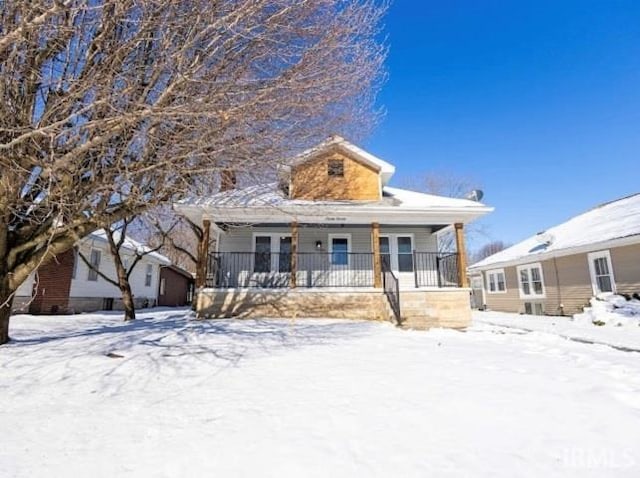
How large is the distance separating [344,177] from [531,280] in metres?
11.5

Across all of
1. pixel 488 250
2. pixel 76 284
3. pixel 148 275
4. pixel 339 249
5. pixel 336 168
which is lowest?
pixel 76 284

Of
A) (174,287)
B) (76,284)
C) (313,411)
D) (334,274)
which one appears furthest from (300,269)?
(174,287)

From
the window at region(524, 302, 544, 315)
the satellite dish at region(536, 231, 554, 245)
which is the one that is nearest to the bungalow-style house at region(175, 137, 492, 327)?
the window at region(524, 302, 544, 315)

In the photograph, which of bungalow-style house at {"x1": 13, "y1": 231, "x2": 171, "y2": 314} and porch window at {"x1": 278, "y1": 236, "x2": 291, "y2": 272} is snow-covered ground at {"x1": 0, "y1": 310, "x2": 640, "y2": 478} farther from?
bungalow-style house at {"x1": 13, "y1": 231, "x2": 171, "y2": 314}

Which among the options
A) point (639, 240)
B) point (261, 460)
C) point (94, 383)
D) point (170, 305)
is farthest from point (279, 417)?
point (170, 305)

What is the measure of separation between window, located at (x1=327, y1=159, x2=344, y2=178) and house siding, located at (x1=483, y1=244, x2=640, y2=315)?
1024 cm

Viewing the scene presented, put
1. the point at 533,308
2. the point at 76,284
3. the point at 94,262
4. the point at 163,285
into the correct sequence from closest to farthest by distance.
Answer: the point at 76,284 → the point at 94,262 → the point at 533,308 → the point at 163,285

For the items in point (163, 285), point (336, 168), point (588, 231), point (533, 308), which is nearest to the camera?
point (336, 168)

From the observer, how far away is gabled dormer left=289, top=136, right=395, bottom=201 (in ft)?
35.3

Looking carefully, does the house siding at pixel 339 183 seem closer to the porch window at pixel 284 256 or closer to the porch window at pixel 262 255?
the porch window at pixel 284 256

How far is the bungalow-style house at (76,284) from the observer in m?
12.3

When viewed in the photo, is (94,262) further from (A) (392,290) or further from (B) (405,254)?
(B) (405,254)

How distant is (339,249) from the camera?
1182 centimetres

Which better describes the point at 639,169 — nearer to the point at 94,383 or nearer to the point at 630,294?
the point at 630,294
